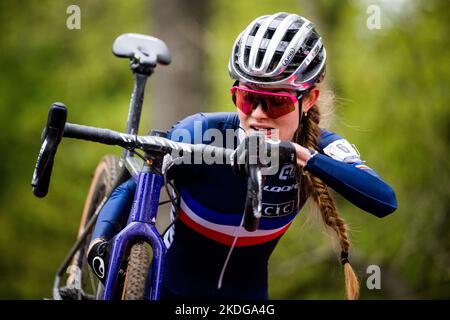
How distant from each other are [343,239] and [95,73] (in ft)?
34.8

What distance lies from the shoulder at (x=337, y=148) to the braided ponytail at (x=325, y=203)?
0.14 feet

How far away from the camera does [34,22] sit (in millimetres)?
13492

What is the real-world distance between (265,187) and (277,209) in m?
0.20

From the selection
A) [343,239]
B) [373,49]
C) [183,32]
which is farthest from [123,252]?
[373,49]

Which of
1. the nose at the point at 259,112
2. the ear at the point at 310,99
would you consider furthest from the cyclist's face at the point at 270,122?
the ear at the point at 310,99

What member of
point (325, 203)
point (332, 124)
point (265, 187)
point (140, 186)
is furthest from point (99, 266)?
A: point (332, 124)

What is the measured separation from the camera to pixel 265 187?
3.63 metres

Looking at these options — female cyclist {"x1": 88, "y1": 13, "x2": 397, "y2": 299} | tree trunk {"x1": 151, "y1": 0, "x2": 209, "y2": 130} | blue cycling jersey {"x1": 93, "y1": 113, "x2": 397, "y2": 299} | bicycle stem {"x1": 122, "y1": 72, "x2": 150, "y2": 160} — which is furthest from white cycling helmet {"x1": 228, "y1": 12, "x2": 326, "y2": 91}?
tree trunk {"x1": 151, "y1": 0, "x2": 209, "y2": 130}

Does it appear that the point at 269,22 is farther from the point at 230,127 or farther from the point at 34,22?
the point at 34,22

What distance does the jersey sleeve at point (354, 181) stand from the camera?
10.2 feet

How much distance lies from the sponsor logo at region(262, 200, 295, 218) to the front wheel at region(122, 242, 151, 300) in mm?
744

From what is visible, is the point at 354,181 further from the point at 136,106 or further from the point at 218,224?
Answer: the point at 136,106

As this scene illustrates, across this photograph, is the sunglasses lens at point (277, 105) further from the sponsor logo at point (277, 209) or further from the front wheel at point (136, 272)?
the front wheel at point (136, 272)

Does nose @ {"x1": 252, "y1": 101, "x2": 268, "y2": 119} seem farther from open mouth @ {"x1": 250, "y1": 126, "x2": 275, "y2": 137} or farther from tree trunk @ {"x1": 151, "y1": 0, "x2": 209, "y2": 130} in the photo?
tree trunk @ {"x1": 151, "y1": 0, "x2": 209, "y2": 130}
